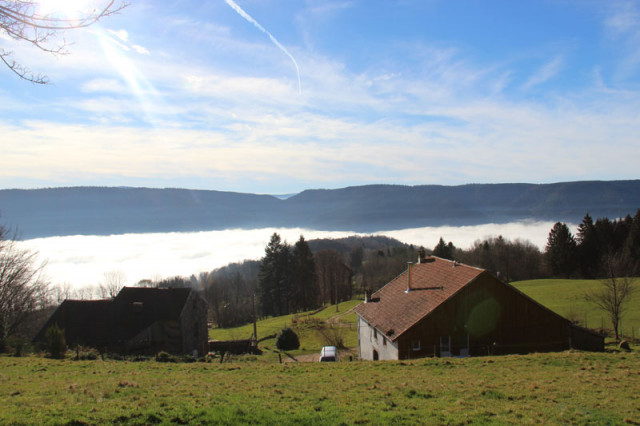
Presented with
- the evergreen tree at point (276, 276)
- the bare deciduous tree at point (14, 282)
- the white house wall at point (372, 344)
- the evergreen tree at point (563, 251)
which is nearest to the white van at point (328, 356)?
the white house wall at point (372, 344)

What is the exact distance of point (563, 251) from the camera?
80188mm

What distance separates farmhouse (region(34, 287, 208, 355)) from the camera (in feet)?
115

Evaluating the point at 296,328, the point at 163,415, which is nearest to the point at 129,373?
the point at 163,415

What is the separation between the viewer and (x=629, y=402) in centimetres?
1055

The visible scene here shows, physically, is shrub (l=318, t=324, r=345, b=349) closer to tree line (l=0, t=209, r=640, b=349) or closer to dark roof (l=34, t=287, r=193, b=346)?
dark roof (l=34, t=287, r=193, b=346)

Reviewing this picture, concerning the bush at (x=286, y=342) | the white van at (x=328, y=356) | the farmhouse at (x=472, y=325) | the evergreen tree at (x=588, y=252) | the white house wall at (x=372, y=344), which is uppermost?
the evergreen tree at (x=588, y=252)

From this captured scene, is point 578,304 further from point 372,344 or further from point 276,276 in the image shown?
point 276,276

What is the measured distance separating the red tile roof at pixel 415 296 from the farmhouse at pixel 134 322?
55.4 ft

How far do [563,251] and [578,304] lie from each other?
37.2 m

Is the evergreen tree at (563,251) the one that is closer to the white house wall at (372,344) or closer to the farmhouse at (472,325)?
the farmhouse at (472,325)

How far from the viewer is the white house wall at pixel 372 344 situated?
Result: 942 inches

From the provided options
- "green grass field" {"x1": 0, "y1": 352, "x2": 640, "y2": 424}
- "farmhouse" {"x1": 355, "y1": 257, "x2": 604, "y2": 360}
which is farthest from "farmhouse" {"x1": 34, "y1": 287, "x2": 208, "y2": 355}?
"farmhouse" {"x1": 355, "y1": 257, "x2": 604, "y2": 360}

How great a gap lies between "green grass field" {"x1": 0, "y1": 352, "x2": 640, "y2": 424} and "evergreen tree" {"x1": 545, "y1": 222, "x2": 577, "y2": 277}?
7067 cm

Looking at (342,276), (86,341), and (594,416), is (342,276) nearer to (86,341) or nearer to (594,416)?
(86,341)
